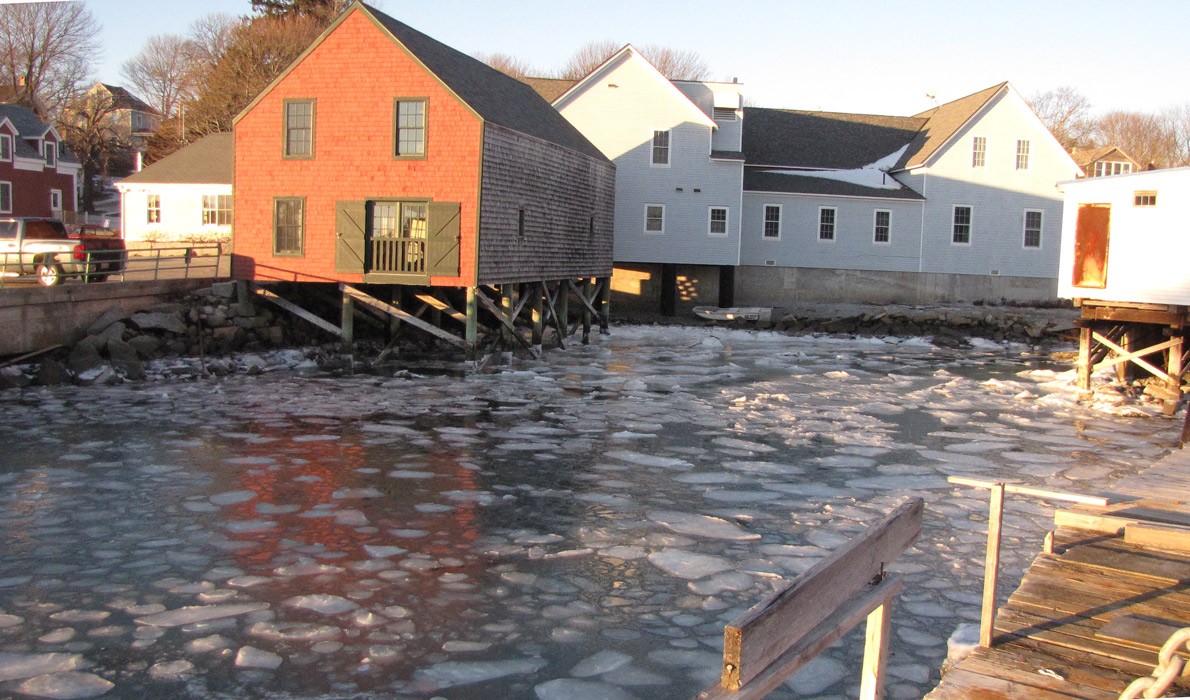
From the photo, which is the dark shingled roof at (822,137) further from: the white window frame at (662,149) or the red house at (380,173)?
the red house at (380,173)

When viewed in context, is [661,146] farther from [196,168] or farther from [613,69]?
[196,168]

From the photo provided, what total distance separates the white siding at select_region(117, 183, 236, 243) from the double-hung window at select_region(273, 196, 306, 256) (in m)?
15.2

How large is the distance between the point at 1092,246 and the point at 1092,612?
17333mm

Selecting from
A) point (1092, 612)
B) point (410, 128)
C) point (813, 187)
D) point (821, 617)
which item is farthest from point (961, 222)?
point (821, 617)

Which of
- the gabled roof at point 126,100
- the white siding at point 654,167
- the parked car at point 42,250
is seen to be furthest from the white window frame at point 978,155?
the gabled roof at point 126,100

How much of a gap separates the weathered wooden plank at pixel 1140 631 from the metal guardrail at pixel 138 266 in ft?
65.0

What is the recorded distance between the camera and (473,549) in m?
9.21

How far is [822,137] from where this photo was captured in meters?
43.2

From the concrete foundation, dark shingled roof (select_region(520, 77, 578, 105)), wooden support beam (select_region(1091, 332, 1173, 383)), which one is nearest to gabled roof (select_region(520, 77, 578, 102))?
dark shingled roof (select_region(520, 77, 578, 105))

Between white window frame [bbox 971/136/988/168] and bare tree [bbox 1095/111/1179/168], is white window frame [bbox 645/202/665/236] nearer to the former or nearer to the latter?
white window frame [bbox 971/136/988/168]

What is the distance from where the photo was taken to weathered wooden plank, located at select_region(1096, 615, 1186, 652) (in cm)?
505

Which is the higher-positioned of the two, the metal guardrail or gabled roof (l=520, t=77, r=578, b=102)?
gabled roof (l=520, t=77, r=578, b=102)

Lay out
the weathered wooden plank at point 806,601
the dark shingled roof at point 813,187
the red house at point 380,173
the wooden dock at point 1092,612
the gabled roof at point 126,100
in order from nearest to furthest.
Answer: the weathered wooden plank at point 806,601 < the wooden dock at point 1092,612 < the red house at point 380,173 < the dark shingled roof at point 813,187 < the gabled roof at point 126,100

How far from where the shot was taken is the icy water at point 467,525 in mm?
6719
